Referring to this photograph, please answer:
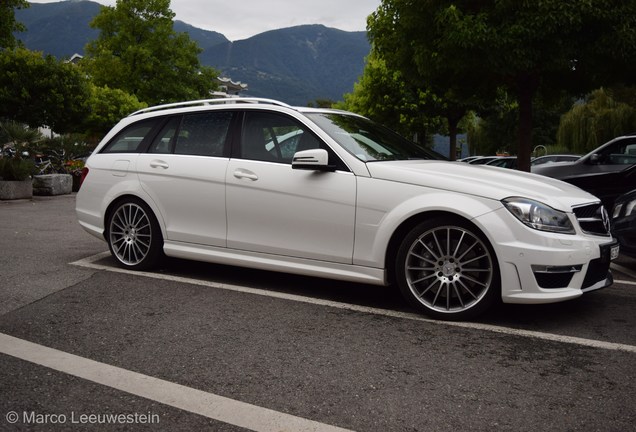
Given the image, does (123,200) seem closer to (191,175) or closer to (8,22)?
(191,175)

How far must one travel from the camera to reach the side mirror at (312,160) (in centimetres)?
491

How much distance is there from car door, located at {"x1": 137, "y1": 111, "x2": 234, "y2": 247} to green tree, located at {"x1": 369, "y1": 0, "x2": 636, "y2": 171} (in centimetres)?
698

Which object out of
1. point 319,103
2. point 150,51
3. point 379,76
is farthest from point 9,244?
point 319,103

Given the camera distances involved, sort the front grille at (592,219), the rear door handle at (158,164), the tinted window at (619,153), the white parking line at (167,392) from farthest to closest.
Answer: the tinted window at (619,153), the rear door handle at (158,164), the front grille at (592,219), the white parking line at (167,392)

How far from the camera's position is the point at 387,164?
Result: 4980mm

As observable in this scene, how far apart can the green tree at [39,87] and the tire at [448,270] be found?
28.8 meters

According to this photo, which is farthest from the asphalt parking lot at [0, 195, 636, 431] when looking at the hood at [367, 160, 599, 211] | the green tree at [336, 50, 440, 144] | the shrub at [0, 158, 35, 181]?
the green tree at [336, 50, 440, 144]

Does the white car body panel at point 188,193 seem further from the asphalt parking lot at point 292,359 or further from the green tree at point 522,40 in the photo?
the green tree at point 522,40

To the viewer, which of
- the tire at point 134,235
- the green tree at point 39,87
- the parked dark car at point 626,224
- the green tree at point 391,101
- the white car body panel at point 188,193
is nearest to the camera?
the white car body panel at point 188,193

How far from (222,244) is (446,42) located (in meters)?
7.89

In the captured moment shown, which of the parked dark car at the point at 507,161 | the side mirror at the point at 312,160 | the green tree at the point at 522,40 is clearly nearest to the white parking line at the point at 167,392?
the side mirror at the point at 312,160

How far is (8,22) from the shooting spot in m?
33.0

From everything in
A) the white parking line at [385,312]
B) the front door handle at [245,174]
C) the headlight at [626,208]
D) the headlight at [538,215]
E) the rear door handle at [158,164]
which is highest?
the rear door handle at [158,164]

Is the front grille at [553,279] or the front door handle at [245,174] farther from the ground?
the front door handle at [245,174]
